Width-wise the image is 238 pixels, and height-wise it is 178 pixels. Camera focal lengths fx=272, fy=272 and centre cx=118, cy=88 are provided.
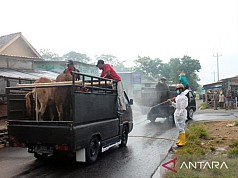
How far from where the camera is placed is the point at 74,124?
574cm

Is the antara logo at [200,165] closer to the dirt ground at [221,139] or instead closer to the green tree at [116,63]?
the dirt ground at [221,139]

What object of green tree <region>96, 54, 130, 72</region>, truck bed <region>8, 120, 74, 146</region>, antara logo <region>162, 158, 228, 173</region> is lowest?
antara logo <region>162, 158, 228, 173</region>

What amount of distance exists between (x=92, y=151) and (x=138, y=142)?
305 cm

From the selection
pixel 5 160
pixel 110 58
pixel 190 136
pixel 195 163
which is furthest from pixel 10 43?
pixel 110 58

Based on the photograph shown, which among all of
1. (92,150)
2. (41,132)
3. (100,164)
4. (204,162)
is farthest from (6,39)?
(204,162)

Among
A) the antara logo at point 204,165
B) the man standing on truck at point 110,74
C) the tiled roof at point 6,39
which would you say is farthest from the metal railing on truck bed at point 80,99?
the tiled roof at point 6,39

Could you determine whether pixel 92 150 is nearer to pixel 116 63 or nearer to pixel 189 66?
pixel 189 66

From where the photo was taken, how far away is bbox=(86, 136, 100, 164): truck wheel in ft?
20.7

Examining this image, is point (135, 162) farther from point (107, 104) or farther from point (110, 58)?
point (110, 58)

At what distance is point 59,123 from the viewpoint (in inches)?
234

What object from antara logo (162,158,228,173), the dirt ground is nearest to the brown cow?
antara logo (162,158,228,173)

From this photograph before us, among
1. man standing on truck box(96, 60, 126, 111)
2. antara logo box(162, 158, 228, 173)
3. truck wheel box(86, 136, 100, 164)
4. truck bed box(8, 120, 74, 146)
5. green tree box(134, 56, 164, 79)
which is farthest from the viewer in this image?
green tree box(134, 56, 164, 79)

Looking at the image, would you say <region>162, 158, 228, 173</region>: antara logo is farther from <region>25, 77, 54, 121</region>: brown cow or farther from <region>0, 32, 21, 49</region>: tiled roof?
<region>0, 32, 21, 49</region>: tiled roof

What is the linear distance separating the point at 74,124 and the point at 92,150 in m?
1.16
